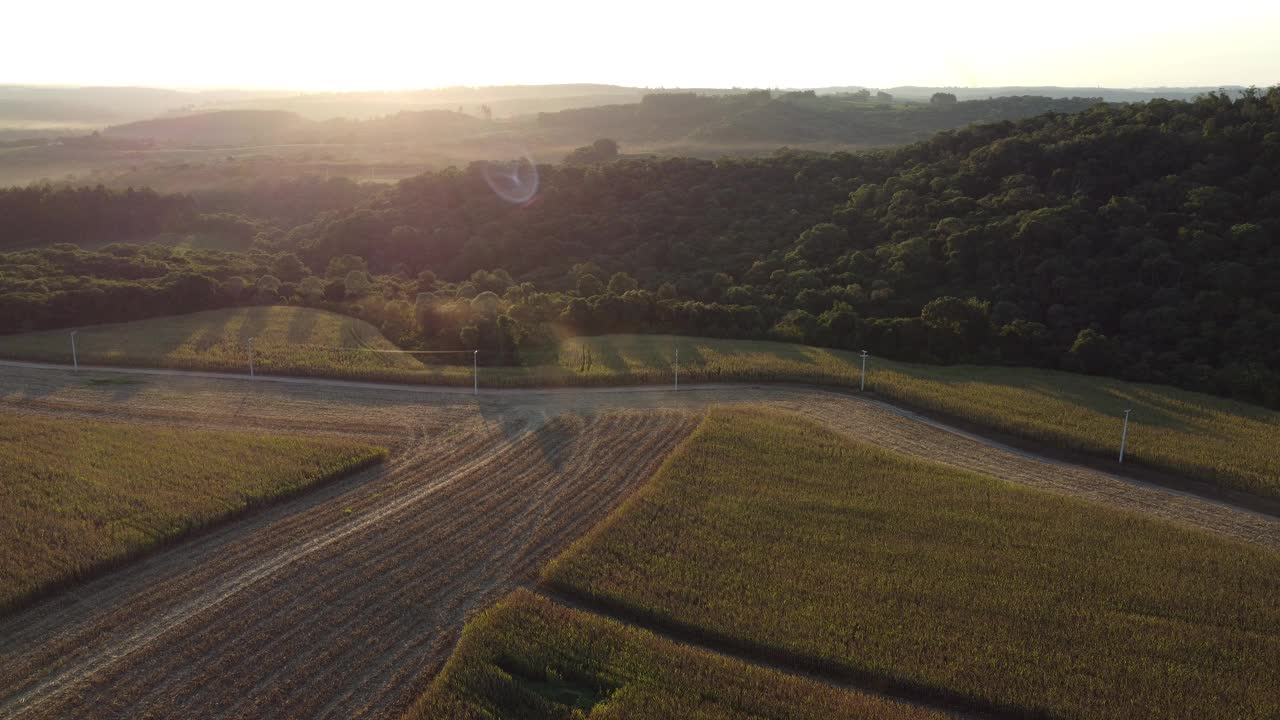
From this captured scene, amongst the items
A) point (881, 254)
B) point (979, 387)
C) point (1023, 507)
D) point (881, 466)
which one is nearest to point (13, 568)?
point (881, 466)

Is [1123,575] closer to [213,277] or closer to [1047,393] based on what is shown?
[1047,393]

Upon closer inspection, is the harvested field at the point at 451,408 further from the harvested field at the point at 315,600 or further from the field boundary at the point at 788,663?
the field boundary at the point at 788,663

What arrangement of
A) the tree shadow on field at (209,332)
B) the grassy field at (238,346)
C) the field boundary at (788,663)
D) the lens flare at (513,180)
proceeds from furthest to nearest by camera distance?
1. the lens flare at (513,180)
2. the tree shadow on field at (209,332)
3. the grassy field at (238,346)
4. the field boundary at (788,663)

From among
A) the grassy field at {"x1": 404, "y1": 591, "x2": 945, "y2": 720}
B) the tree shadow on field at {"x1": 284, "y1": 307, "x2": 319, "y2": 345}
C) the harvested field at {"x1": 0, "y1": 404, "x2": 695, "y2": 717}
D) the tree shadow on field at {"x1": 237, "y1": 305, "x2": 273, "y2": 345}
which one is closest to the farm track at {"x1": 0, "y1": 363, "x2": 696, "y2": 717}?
the harvested field at {"x1": 0, "y1": 404, "x2": 695, "y2": 717}

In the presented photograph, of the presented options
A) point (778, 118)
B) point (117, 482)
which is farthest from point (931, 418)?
point (778, 118)

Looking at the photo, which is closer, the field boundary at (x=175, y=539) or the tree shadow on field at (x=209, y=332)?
the field boundary at (x=175, y=539)

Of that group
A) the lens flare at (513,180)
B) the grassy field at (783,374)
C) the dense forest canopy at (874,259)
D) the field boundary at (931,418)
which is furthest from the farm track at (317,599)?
the lens flare at (513,180)
